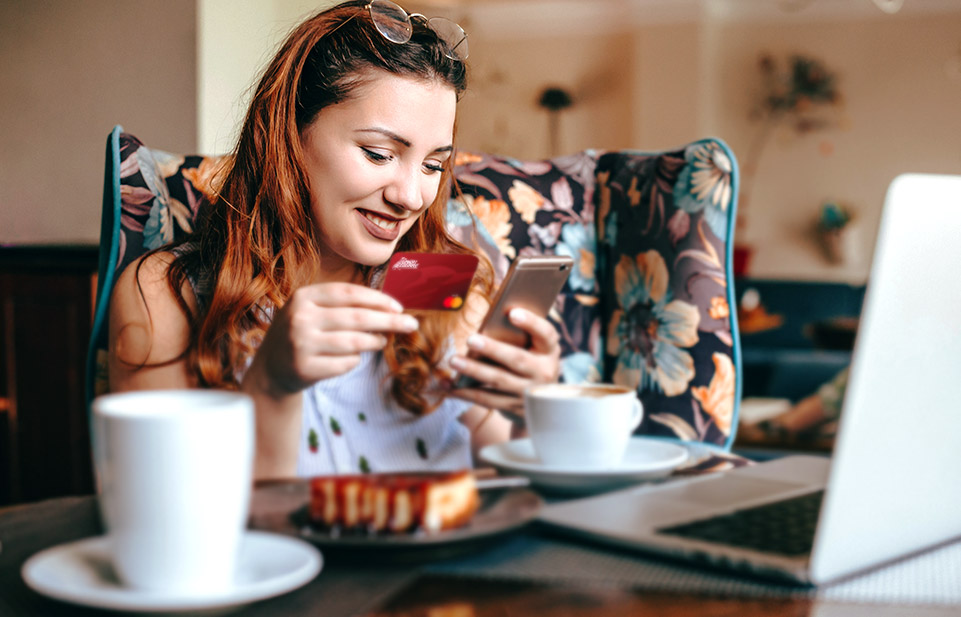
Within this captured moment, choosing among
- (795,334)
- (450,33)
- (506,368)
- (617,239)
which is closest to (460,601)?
(506,368)

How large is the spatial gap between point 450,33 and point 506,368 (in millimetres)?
556

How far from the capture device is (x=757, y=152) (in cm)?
549

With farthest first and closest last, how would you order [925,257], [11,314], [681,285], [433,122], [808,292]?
1. [808,292]
2. [11,314]
3. [681,285]
4. [433,122]
5. [925,257]

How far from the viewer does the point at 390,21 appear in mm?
1138

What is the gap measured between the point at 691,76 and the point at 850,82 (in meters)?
0.93

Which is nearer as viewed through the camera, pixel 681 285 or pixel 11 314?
pixel 681 285

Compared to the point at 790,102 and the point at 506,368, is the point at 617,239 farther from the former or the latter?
the point at 790,102

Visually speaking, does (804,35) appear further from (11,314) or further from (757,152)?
(11,314)

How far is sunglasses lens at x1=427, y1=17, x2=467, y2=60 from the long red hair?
11 mm

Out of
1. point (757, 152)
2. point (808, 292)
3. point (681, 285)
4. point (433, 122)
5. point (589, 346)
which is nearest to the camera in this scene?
point (433, 122)

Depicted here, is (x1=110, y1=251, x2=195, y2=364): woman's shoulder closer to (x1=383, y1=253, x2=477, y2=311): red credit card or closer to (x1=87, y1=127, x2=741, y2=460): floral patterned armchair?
(x1=87, y1=127, x2=741, y2=460): floral patterned armchair

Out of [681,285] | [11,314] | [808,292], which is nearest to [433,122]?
[681,285]

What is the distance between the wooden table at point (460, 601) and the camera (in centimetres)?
47

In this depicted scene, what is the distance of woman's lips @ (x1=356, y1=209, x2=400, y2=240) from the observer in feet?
3.85
